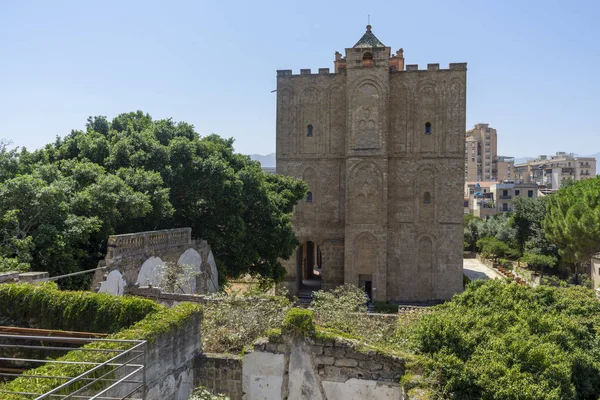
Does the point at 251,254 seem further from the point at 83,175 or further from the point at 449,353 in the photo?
the point at 449,353

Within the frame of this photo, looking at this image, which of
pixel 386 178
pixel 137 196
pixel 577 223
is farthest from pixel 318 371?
pixel 577 223

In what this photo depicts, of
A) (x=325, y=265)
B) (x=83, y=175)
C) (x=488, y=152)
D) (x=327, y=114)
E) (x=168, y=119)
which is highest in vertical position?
(x=488, y=152)

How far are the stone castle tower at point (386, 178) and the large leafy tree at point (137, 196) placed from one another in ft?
17.0

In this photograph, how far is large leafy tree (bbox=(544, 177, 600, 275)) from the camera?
28469mm

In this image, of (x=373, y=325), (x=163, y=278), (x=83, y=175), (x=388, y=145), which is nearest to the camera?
(x=373, y=325)

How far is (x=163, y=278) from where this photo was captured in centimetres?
1510

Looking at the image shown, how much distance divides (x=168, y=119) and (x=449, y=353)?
59.1 ft

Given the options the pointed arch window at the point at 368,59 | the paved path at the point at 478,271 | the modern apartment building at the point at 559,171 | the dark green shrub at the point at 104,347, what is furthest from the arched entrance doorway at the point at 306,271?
the modern apartment building at the point at 559,171

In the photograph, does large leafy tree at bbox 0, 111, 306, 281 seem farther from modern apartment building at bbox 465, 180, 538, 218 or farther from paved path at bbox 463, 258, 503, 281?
modern apartment building at bbox 465, 180, 538, 218

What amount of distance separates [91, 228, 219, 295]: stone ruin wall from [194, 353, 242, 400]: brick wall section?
4.61 metres

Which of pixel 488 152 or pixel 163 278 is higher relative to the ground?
pixel 488 152

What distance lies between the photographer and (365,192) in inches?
1190

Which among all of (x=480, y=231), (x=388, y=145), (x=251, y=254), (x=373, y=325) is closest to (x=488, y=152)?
(x=480, y=231)

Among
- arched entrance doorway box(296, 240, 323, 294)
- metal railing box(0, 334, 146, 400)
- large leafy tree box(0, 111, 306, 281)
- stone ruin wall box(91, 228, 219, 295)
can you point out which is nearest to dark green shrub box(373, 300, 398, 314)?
arched entrance doorway box(296, 240, 323, 294)
